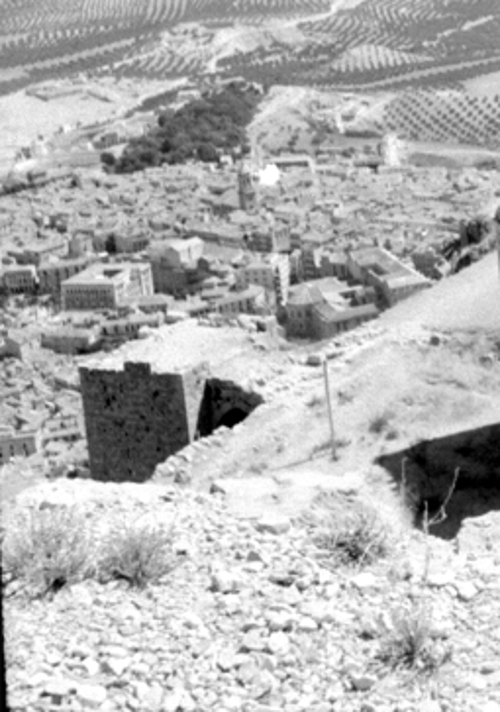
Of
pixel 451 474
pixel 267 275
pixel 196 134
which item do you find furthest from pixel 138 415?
pixel 196 134

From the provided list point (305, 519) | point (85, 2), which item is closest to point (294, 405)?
point (305, 519)

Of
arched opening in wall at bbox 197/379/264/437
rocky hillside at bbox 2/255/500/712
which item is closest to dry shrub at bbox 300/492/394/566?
rocky hillside at bbox 2/255/500/712

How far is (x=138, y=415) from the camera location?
355 inches

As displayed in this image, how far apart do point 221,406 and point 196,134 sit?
1685 inches

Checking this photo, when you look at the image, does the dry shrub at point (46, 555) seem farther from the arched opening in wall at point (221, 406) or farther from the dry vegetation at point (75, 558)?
the arched opening in wall at point (221, 406)

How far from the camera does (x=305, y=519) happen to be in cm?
519

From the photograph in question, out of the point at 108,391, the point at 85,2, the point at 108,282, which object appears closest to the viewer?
the point at 108,391

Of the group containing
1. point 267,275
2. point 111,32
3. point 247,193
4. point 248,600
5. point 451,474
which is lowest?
point 247,193

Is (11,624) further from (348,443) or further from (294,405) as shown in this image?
(294,405)

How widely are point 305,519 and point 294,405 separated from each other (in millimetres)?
3071

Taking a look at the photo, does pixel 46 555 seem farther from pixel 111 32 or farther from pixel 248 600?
pixel 111 32

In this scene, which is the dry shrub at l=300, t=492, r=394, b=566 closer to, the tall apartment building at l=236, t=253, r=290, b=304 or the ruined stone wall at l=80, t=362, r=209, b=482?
the ruined stone wall at l=80, t=362, r=209, b=482

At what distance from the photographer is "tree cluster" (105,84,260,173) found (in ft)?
161

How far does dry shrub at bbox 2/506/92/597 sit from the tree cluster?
145ft
